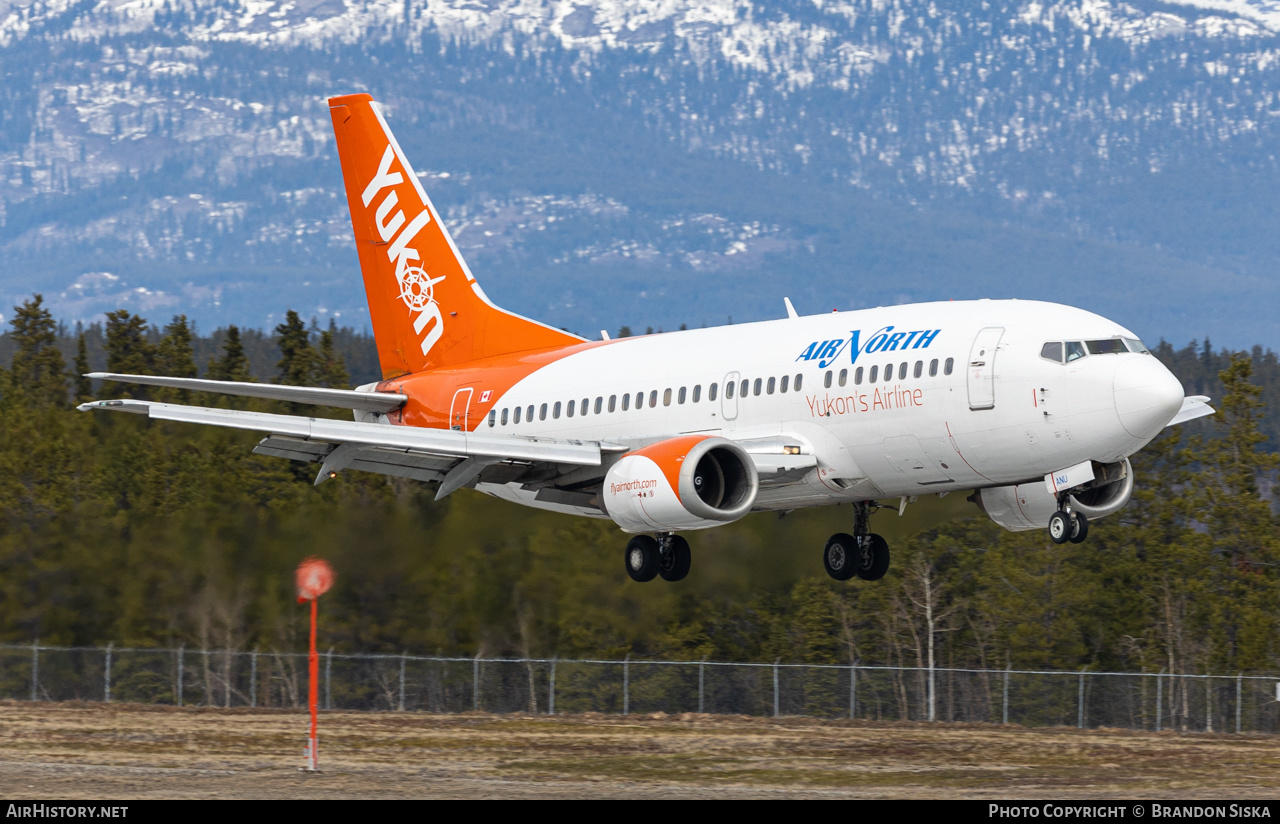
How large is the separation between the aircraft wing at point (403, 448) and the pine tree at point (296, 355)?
259ft

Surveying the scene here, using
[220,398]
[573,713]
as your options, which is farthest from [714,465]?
[220,398]

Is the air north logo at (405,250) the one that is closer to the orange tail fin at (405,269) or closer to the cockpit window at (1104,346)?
the orange tail fin at (405,269)

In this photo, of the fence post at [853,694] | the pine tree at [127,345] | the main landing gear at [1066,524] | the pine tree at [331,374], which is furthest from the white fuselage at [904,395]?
the pine tree at [127,345]

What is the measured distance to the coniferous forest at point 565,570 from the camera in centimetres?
4562

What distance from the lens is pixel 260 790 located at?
85.9 feet

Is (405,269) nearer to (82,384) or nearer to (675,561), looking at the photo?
(675,561)

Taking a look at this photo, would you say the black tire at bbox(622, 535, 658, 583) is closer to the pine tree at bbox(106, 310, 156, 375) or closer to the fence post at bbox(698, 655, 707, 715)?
the fence post at bbox(698, 655, 707, 715)

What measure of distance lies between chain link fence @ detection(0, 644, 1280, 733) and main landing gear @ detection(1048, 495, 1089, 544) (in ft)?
61.2

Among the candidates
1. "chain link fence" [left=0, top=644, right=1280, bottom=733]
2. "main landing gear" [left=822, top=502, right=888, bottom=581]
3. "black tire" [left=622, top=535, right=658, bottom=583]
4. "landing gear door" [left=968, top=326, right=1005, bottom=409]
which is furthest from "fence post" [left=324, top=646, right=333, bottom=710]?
"landing gear door" [left=968, top=326, right=1005, bottom=409]

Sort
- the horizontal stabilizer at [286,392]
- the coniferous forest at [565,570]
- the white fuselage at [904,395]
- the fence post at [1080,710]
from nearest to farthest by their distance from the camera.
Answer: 1. the white fuselage at [904,395]
2. the horizontal stabilizer at [286,392]
3. the coniferous forest at [565,570]
4. the fence post at [1080,710]

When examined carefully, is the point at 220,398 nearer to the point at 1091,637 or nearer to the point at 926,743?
the point at 1091,637

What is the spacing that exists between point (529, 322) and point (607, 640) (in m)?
14.5

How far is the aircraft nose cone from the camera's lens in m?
28.0

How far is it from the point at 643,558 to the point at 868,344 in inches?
251
